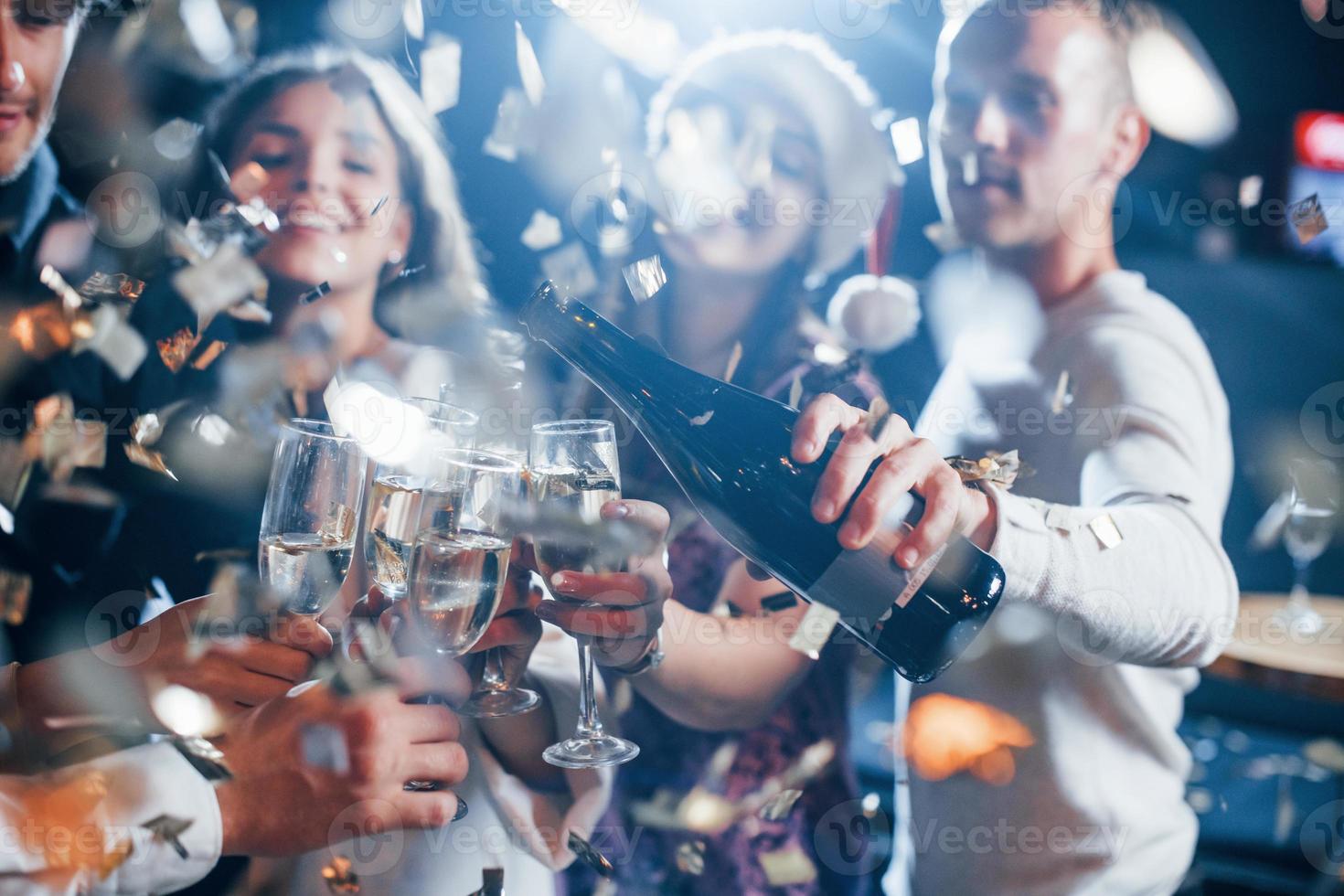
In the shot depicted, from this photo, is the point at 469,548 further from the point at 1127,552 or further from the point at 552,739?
the point at 1127,552

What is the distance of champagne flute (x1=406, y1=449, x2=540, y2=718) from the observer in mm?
708

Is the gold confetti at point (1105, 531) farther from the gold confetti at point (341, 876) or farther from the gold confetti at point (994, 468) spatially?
the gold confetti at point (341, 876)

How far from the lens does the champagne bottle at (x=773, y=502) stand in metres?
0.78

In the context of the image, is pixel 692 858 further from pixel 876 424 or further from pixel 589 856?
pixel 876 424

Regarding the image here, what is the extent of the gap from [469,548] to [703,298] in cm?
64

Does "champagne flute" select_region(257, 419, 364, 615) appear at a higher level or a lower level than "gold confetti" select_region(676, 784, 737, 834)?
higher

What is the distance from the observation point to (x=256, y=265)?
1282 millimetres

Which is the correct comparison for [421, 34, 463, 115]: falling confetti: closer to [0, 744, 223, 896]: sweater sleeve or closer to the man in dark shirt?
the man in dark shirt

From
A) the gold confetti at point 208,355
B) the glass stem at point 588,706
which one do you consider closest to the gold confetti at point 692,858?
the glass stem at point 588,706

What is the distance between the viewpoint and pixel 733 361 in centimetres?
118

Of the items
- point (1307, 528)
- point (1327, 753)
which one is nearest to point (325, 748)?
point (1307, 528)

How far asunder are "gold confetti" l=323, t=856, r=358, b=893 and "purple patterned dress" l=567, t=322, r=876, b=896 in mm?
349

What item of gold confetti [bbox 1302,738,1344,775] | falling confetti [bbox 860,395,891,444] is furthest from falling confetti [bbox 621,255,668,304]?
gold confetti [bbox 1302,738,1344,775]

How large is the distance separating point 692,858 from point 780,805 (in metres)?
0.15
